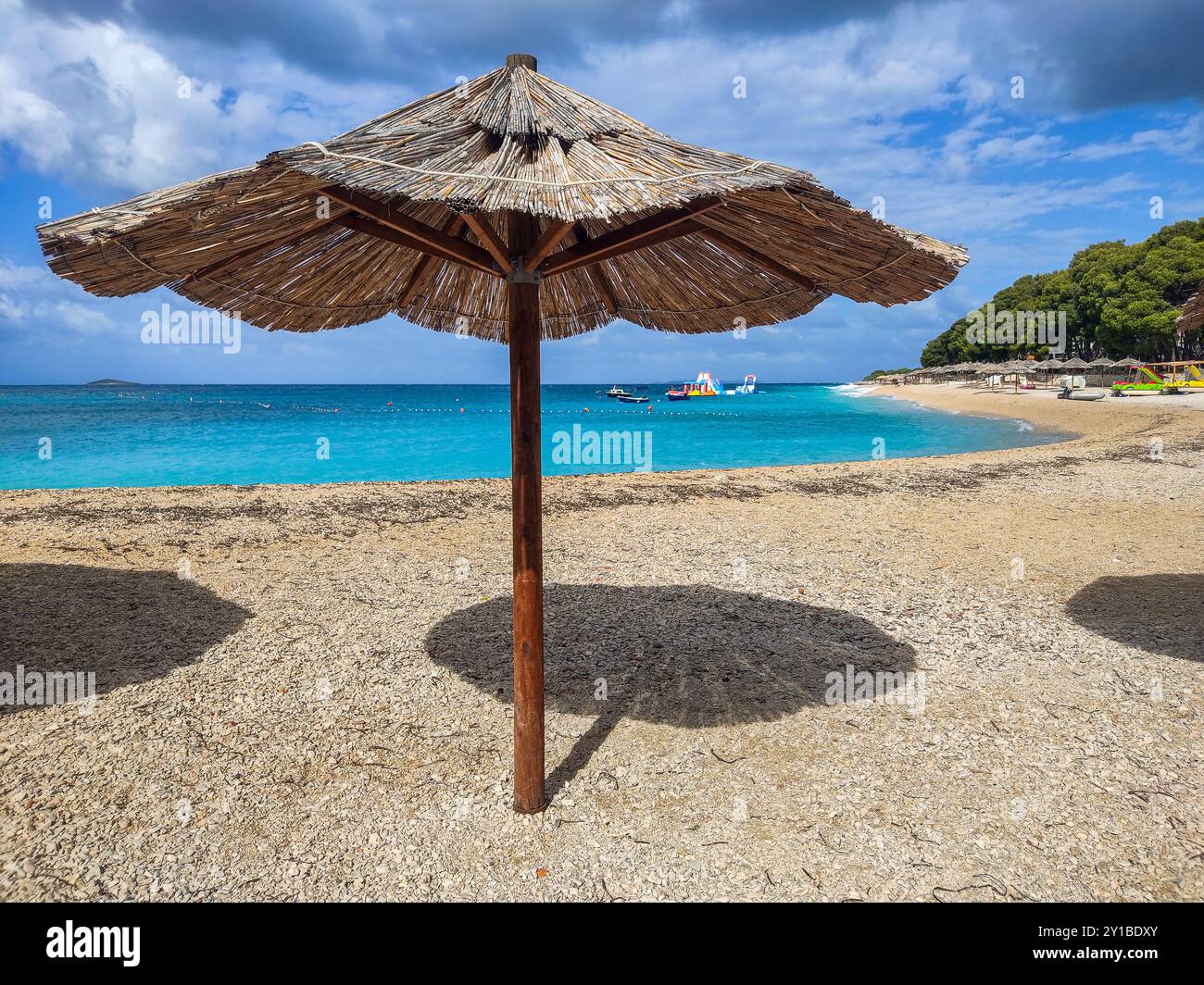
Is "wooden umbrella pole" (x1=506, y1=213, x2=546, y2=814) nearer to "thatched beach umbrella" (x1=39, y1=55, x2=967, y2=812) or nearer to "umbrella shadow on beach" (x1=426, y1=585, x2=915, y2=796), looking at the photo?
"thatched beach umbrella" (x1=39, y1=55, x2=967, y2=812)

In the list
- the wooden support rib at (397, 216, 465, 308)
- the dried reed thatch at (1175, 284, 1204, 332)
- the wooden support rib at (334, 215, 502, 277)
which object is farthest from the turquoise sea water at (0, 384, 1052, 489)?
the wooden support rib at (334, 215, 502, 277)

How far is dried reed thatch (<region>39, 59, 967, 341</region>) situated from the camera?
258 centimetres

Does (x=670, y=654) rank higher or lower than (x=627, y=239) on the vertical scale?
lower

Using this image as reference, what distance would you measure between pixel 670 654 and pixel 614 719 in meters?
1.07

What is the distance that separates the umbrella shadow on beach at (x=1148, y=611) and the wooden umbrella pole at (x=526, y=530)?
4.81 m

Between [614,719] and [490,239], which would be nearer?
[490,239]

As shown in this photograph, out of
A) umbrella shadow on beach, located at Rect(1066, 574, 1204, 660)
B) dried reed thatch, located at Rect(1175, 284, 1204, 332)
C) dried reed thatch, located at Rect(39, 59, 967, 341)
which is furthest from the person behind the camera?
dried reed thatch, located at Rect(1175, 284, 1204, 332)

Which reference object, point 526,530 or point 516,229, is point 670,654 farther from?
point 516,229

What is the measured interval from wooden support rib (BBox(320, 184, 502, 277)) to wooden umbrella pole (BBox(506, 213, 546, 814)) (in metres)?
0.22

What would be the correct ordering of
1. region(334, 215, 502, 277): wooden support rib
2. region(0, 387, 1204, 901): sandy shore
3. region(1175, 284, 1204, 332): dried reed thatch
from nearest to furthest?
region(0, 387, 1204, 901): sandy shore
region(334, 215, 502, 277): wooden support rib
region(1175, 284, 1204, 332): dried reed thatch

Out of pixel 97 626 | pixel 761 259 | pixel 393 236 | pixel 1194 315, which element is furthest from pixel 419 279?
pixel 1194 315

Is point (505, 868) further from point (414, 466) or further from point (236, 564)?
point (414, 466)

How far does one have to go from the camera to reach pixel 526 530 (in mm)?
3299

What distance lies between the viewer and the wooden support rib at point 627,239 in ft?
10.6
